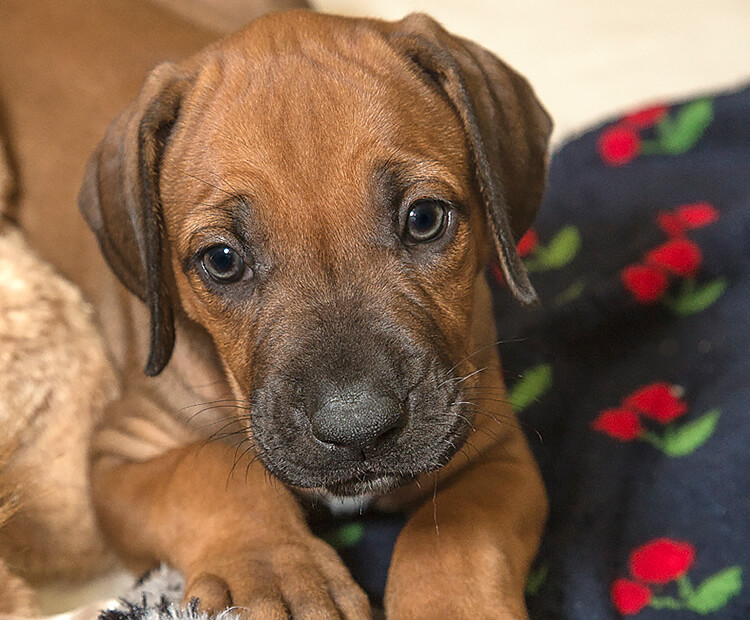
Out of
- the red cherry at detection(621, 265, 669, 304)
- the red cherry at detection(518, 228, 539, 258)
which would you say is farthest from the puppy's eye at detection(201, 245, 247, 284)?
the red cherry at detection(518, 228, 539, 258)

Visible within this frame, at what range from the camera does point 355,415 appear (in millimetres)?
2025

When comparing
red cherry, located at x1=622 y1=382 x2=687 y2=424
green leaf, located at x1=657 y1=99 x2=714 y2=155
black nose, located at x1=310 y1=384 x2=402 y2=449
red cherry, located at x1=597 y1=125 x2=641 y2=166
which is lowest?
red cherry, located at x1=622 y1=382 x2=687 y2=424

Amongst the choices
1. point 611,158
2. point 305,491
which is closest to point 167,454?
point 305,491

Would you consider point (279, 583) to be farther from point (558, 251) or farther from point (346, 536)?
point (558, 251)

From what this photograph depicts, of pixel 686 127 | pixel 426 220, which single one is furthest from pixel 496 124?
pixel 686 127

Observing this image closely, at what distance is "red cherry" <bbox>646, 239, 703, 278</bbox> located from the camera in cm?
349

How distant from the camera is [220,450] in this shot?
2.77 metres

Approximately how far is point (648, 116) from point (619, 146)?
0.59 feet

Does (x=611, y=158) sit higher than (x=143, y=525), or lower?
higher

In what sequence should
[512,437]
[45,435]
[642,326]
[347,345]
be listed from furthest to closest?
[642,326] < [45,435] < [512,437] < [347,345]

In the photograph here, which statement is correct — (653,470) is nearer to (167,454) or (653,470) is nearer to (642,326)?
(642,326)

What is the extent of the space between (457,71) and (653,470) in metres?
1.38

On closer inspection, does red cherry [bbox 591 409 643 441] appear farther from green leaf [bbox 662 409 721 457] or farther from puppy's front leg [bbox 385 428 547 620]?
puppy's front leg [bbox 385 428 547 620]

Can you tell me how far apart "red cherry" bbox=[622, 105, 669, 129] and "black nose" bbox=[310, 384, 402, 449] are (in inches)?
103
